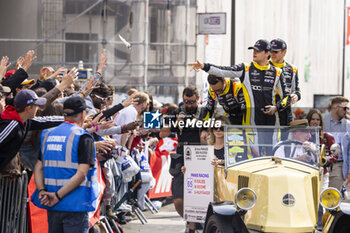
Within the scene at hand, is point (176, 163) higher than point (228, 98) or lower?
lower

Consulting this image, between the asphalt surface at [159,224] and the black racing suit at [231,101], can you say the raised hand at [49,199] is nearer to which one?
Answer: the black racing suit at [231,101]

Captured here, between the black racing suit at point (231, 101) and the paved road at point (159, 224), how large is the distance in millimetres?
2238

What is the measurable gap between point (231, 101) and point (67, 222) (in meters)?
3.03

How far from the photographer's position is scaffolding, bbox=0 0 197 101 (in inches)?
739

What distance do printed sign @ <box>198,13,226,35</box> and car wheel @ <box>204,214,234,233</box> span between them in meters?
7.65

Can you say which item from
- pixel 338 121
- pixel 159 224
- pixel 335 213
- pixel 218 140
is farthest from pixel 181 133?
pixel 338 121

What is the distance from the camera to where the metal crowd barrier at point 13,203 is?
6.75m

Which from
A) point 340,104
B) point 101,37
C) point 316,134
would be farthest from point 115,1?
point 316,134

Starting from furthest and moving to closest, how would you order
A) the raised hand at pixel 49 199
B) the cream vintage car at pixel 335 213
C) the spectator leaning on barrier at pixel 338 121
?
the spectator leaning on barrier at pixel 338 121 < the cream vintage car at pixel 335 213 < the raised hand at pixel 49 199

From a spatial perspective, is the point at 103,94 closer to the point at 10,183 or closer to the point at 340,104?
the point at 10,183

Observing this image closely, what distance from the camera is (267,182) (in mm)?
6883

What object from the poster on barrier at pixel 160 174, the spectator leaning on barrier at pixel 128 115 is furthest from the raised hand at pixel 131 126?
the poster on barrier at pixel 160 174

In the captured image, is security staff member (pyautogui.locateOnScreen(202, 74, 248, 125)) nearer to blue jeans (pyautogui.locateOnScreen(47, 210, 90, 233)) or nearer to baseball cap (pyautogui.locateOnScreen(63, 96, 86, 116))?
baseball cap (pyautogui.locateOnScreen(63, 96, 86, 116))

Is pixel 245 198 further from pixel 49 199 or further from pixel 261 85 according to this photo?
pixel 261 85
